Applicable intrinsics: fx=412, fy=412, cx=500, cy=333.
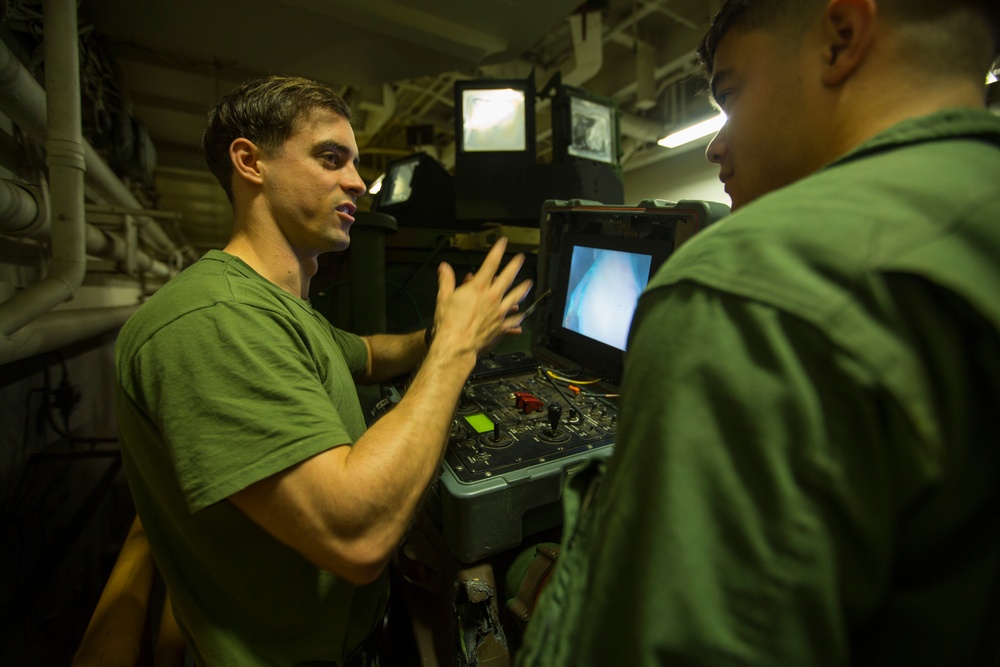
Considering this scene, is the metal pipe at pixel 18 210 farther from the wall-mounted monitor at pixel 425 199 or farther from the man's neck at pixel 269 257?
the wall-mounted monitor at pixel 425 199

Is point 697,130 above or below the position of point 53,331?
above

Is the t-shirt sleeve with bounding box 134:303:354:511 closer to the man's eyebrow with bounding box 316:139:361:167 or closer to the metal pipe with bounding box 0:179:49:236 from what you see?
the man's eyebrow with bounding box 316:139:361:167

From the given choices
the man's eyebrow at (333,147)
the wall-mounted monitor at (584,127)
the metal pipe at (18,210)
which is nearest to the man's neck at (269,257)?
the man's eyebrow at (333,147)

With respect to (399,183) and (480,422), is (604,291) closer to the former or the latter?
(480,422)

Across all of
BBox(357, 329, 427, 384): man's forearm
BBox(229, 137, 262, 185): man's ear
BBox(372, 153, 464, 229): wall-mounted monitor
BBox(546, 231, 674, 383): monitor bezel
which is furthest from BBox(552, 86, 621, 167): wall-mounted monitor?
BBox(229, 137, 262, 185): man's ear

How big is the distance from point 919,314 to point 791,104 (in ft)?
1.13

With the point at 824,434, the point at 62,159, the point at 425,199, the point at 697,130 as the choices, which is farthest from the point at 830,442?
the point at 697,130

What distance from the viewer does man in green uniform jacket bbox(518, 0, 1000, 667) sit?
262 mm

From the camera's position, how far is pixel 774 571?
0.26 metres

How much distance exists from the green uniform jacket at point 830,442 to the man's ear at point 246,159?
1.00 metres

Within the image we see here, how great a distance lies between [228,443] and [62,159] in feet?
4.56

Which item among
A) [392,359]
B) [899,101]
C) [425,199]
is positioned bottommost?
[392,359]

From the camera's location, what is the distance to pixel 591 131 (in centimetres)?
240

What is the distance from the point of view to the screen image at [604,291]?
122 centimetres
